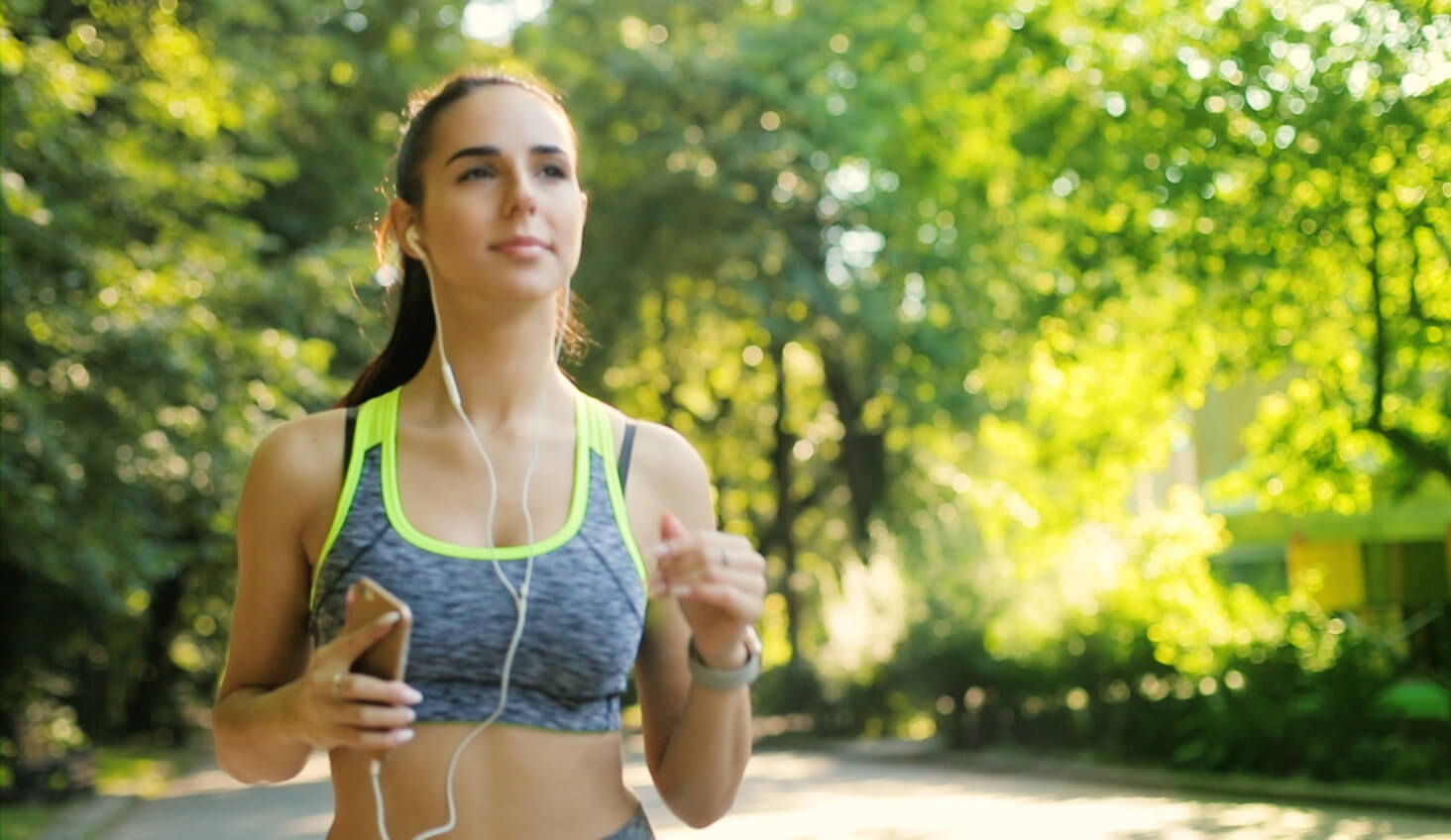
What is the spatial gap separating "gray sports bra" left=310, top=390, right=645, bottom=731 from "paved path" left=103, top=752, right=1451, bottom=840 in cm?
1231

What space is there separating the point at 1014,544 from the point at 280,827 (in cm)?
1318

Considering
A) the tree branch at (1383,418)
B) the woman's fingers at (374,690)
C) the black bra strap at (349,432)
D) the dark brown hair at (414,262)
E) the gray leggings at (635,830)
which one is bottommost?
the gray leggings at (635,830)

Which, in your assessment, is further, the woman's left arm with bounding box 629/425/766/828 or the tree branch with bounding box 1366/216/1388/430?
the tree branch with bounding box 1366/216/1388/430

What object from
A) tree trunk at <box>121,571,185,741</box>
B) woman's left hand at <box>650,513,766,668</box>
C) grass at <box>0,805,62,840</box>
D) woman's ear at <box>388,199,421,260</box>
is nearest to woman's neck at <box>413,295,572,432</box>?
woman's ear at <box>388,199,421,260</box>

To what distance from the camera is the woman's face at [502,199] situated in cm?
219

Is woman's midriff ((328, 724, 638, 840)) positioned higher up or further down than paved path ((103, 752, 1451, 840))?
higher up

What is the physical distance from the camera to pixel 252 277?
56.1 feet

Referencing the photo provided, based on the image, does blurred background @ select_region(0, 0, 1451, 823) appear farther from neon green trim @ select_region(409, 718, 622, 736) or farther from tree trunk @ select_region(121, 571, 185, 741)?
neon green trim @ select_region(409, 718, 622, 736)

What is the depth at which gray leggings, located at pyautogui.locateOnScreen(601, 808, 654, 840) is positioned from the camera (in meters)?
2.23

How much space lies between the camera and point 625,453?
235 cm

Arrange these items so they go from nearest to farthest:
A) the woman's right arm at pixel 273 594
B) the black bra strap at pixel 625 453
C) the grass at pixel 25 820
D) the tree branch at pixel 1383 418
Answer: the woman's right arm at pixel 273 594 < the black bra strap at pixel 625 453 < the grass at pixel 25 820 < the tree branch at pixel 1383 418

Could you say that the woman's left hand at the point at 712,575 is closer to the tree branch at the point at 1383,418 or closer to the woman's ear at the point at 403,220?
the woman's ear at the point at 403,220

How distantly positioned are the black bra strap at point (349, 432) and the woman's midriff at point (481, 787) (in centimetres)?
33

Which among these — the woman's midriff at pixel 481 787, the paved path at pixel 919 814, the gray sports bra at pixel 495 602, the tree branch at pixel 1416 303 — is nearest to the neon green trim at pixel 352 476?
the gray sports bra at pixel 495 602
